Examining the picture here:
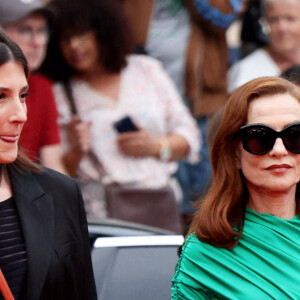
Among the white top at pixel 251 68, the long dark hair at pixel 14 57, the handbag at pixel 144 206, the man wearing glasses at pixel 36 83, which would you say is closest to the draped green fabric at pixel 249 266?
the long dark hair at pixel 14 57

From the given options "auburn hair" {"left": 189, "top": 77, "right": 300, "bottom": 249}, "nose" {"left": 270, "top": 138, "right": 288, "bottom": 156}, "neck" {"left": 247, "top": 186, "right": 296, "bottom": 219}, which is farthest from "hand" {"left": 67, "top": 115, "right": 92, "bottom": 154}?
"nose" {"left": 270, "top": 138, "right": 288, "bottom": 156}

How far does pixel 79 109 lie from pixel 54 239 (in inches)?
105

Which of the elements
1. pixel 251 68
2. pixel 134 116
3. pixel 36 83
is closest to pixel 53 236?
pixel 36 83

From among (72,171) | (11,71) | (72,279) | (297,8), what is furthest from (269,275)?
(297,8)

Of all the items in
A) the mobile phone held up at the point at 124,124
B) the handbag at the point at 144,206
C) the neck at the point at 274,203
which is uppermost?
the neck at the point at 274,203

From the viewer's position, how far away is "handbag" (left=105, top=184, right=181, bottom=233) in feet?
18.0

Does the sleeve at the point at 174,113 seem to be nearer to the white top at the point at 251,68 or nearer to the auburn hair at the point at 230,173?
the white top at the point at 251,68

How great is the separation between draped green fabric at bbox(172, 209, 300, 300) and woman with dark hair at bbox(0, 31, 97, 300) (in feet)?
1.17

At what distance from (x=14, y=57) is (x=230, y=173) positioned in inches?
31.9

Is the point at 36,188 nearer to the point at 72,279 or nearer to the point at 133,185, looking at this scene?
the point at 72,279

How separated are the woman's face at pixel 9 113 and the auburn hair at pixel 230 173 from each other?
659 millimetres

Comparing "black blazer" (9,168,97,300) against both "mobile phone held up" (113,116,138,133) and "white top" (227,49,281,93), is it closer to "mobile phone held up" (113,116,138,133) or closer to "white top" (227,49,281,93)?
"mobile phone held up" (113,116,138,133)

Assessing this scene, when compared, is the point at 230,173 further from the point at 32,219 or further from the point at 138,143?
the point at 138,143

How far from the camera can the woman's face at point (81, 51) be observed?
556 cm
